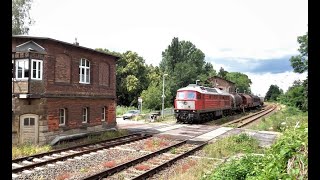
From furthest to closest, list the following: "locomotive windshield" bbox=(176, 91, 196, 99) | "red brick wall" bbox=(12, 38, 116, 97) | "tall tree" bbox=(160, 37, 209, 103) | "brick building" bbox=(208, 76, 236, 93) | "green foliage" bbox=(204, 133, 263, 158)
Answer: "tall tree" bbox=(160, 37, 209, 103), "brick building" bbox=(208, 76, 236, 93), "locomotive windshield" bbox=(176, 91, 196, 99), "red brick wall" bbox=(12, 38, 116, 97), "green foliage" bbox=(204, 133, 263, 158)

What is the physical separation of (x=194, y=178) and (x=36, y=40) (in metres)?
12.0

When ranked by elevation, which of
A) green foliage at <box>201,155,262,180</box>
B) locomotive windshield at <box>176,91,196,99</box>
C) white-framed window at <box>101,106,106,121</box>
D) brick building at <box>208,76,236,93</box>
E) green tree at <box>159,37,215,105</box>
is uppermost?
green tree at <box>159,37,215,105</box>

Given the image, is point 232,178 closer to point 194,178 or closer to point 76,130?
point 194,178

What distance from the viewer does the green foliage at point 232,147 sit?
14.6 metres

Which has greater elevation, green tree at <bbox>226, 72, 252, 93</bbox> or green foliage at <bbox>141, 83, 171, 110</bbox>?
green tree at <bbox>226, 72, 252, 93</bbox>

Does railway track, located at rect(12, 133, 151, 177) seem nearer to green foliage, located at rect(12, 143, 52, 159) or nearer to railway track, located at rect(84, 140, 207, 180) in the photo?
green foliage, located at rect(12, 143, 52, 159)

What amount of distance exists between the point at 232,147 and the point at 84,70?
11159mm

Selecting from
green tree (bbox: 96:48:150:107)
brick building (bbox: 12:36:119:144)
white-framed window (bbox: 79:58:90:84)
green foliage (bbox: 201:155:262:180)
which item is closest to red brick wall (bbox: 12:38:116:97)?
brick building (bbox: 12:36:119:144)

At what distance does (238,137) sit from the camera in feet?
57.1

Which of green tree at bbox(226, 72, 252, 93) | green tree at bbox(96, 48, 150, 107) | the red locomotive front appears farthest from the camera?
green tree at bbox(226, 72, 252, 93)

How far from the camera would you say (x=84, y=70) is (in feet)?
67.0

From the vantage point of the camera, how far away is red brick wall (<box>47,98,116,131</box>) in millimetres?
17278

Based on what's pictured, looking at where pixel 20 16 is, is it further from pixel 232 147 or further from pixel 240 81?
pixel 240 81

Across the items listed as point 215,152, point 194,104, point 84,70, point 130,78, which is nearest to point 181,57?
point 130,78
